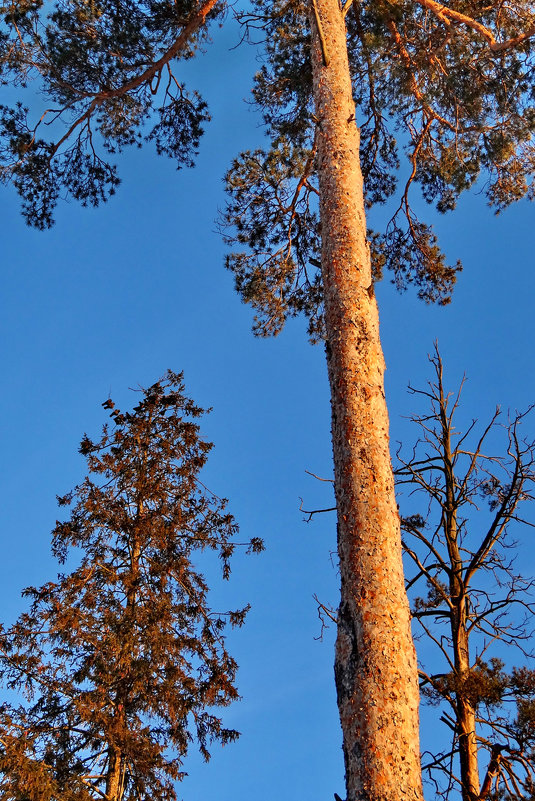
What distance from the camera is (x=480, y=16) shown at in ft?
32.2

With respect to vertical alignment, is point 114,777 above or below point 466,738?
above

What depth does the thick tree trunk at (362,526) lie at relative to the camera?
3348 mm

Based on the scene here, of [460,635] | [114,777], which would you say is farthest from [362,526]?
[114,777]

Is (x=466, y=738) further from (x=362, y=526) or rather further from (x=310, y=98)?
(x=310, y=98)

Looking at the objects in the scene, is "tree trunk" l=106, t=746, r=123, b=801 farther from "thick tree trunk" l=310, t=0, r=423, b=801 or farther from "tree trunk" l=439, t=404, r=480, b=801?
"thick tree trunk" l=310, t=0, r=423, b=801

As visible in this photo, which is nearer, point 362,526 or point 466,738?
point 362,526

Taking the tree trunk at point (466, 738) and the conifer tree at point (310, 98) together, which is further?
the conifer tree at point (310, 98)

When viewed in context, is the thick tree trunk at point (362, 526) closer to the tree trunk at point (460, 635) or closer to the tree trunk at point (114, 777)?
the tree trunk at point (460, 635)

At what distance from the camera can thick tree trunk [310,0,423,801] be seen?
335 cm

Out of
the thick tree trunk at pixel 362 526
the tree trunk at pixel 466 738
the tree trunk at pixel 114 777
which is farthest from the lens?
the tree trunk at pixel 114 777

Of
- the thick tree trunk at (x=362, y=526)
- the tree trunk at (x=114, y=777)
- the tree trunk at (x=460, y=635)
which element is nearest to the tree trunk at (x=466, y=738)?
the tree trunk at (x=460, y=635)

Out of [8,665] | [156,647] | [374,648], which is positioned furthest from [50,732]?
[374,648]

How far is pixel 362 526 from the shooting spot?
13.5 ft

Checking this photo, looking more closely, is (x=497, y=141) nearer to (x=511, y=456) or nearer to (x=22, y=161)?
(x=511, y=456)
